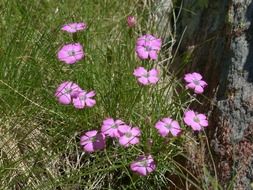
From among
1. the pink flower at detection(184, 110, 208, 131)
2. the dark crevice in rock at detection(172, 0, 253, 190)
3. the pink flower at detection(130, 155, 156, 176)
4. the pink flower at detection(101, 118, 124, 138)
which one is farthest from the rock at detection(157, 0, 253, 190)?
the pink flower at detection(101, 118, 124, 138)

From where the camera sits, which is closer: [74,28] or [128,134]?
[128,134]

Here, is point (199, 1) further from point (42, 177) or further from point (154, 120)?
point (42, 177)

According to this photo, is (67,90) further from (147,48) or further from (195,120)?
(195,120)

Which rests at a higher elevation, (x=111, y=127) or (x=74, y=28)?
(x=74, y=28)

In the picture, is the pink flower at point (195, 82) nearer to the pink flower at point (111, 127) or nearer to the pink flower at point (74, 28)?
the pink flower at point (111, 127)

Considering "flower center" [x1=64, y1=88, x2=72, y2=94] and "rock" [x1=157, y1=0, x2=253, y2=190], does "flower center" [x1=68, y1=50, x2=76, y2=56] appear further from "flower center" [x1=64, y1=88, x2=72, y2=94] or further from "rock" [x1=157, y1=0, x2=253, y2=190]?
"rock" [x1=157, y1=0, x2=253, y2=190]

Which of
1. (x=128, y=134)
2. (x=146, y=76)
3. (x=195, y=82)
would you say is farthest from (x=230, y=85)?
(x=128, y=134)

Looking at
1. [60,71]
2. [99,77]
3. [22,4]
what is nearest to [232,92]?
[99,77]
